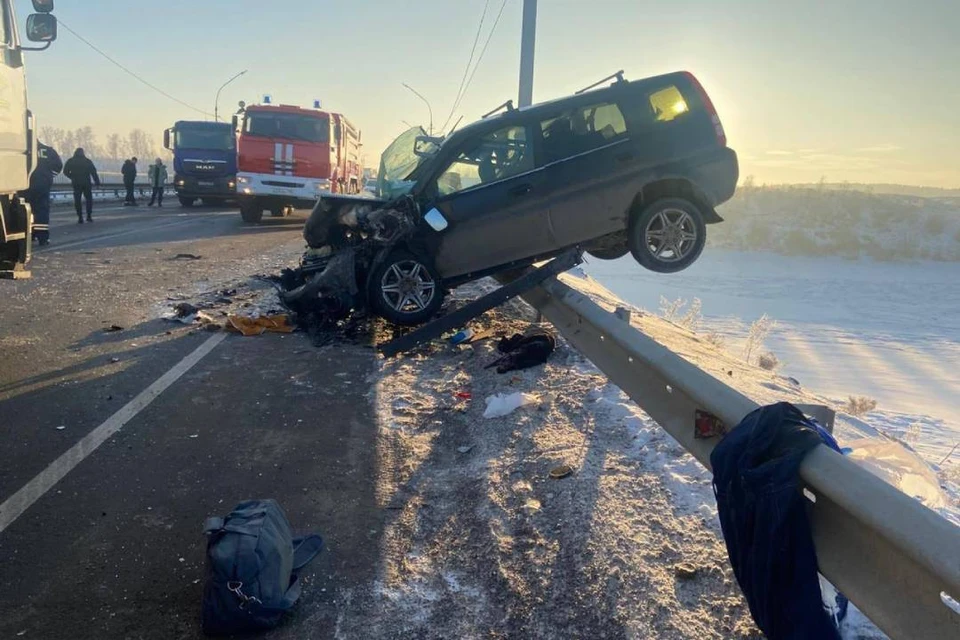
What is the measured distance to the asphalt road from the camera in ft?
9.37

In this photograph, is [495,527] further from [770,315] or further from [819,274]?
[819,274]

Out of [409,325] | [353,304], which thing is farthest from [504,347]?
[353,304]

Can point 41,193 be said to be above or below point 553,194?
below

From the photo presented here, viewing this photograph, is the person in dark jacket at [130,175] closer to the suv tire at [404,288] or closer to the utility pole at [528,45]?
the utility pole at [528,45]

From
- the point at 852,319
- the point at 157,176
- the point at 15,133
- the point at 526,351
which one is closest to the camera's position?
the point at 526,351

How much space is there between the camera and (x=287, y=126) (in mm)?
19219

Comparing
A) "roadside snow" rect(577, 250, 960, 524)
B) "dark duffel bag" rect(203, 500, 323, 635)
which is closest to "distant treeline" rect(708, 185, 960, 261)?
"roadside snow" rect(577, 250, 960, 524)

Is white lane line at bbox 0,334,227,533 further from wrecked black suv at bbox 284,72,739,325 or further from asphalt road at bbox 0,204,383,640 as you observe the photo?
wrecked black suv at bbox 284,72,739,325

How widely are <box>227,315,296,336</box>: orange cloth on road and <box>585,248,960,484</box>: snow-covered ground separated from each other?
707 centimetres

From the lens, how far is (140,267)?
37.0ft

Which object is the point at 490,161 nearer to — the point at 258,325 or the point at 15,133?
the point at 258,325

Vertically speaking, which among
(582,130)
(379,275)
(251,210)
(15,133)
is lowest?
(379,275)

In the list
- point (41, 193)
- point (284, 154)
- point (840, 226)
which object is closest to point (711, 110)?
point (41, 193)

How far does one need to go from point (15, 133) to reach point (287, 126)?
43.7ft
